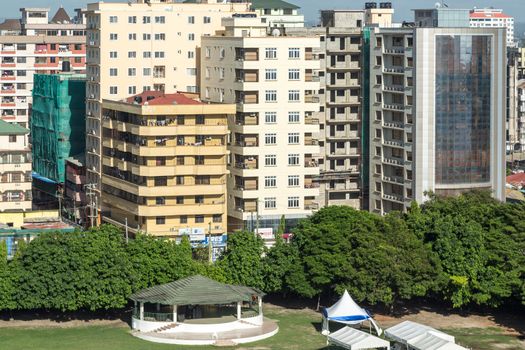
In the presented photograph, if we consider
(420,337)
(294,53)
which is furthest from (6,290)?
(294,53)

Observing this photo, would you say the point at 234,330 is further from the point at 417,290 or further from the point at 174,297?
the point at 417,290

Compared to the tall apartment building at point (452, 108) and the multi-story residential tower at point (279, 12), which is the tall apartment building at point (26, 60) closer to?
the multi-story residential tower at point (279, 12)

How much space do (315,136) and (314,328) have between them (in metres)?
36.6

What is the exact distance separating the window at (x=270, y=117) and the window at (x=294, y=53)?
4.78m

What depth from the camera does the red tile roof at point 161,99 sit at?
117000 millimetres

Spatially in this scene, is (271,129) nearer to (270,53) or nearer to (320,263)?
(270,53)

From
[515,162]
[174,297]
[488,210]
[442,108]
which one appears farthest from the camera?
[515,162]

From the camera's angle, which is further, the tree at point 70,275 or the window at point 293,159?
the window at point 293,159

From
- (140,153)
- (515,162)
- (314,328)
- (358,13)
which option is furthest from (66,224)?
(515,162)

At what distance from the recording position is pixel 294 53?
4744 inches

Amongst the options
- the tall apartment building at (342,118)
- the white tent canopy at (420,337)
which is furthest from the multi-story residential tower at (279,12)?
the white tent canopy at (420,337)

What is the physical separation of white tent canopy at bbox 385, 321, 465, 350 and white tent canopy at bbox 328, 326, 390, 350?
3.95 ft

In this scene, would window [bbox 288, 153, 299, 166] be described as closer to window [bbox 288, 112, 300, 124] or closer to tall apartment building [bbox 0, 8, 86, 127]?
window [bbox 288, 112, 300, 124]

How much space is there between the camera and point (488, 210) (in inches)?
4126
